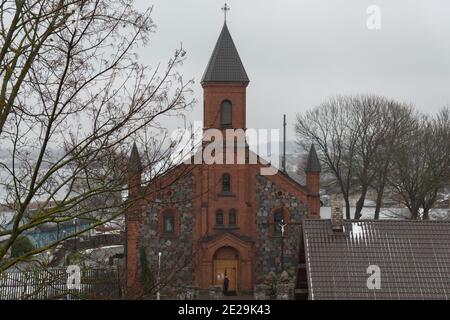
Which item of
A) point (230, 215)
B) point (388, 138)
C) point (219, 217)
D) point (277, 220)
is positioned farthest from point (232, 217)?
point (388, 138)

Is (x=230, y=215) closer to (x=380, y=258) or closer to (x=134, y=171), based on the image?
(x=380, y=258)

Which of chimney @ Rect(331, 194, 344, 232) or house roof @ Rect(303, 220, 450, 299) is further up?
chimney @ Rect(331, 194, 344, 232)

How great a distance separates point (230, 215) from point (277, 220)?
2.20 m

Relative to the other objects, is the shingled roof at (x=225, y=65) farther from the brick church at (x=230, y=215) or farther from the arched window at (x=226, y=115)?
the arched window at (x=226, y=115)

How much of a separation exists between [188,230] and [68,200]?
22210 millimetres

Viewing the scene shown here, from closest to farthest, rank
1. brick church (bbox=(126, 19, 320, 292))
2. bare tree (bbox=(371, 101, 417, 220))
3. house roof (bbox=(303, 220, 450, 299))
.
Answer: house roof (bbox=(303, 220, 450, 299)) < brick church (bbox=(126, 19, 320, 292)) < bare tree (bbox=(371, 101, 417, 220))

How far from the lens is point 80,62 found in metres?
6.89

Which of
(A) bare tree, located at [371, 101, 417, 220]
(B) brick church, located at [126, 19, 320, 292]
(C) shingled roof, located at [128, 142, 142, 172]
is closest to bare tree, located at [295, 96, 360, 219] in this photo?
(A) bare tree, located at [371, 101, 417, 220]

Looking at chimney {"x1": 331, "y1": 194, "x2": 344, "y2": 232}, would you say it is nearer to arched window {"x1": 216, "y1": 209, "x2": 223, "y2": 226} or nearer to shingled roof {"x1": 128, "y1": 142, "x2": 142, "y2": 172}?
shingled roof {"x1": 128, "y1": 142, "x2": 142, "y2": 172}

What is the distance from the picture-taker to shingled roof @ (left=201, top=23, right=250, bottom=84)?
2928cm

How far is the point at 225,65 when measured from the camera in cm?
2972
